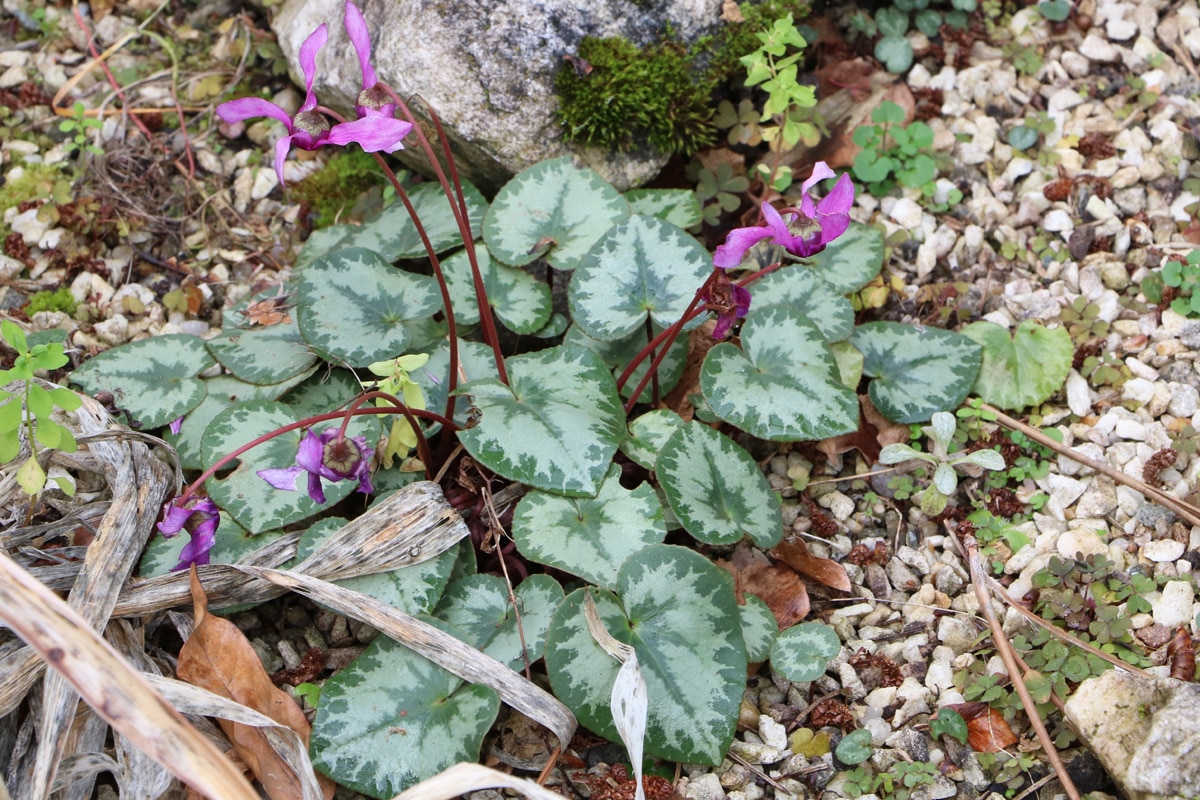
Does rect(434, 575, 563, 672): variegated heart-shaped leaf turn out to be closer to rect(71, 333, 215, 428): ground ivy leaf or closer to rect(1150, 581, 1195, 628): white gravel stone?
rect(71, 333, 215, 428): ground ivy leaf

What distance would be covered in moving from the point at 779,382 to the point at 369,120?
112cm

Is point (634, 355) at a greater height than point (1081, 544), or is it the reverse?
point (634, 355)

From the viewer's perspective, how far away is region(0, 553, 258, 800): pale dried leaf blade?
146 centimetres

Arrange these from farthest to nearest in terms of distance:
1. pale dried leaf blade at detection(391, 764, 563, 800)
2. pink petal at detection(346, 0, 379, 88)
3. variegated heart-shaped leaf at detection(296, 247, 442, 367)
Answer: variegated heart-shaped leaf at detection(296, 247, 442, 367) → pink petal at detection(346, 0, 379, 88) → pale dried leaf blade at detection(391, 764, 563, 800)

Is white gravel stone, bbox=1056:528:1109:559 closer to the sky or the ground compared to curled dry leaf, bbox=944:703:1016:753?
closer to the sky

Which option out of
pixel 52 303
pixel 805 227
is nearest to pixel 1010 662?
pixel 805 227

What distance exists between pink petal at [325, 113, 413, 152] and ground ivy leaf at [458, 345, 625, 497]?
685mm

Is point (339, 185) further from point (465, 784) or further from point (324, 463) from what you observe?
point (465, 784)

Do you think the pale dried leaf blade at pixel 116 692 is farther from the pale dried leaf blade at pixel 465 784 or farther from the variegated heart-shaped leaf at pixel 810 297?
the variegated heart-shaped leaf at pixel 810 297

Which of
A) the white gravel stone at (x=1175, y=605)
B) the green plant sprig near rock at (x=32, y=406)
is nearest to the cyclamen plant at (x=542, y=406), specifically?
the green plant sprig near rock at (x=32, y=406)

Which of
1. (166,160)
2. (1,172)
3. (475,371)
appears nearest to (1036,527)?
(475,371)

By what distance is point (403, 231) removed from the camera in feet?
9.06

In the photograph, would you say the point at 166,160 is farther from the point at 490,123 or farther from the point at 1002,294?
the point at 1002,294

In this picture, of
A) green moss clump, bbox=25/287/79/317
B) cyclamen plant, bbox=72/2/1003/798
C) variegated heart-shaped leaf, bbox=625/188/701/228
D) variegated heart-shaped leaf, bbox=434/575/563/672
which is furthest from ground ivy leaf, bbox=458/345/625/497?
green moss clump, bbox=25/287/79/317
